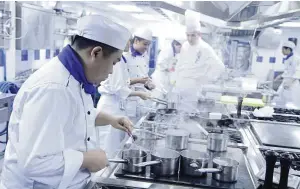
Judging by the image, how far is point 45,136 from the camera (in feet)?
3.02

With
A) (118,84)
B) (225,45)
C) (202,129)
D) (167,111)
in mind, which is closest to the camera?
(202,129)

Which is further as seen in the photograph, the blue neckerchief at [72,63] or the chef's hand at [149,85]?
the chef's hand at [149,85]

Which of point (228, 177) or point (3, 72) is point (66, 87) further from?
point (3, 72)

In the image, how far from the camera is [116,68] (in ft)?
8.92

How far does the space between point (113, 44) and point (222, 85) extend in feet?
9.09

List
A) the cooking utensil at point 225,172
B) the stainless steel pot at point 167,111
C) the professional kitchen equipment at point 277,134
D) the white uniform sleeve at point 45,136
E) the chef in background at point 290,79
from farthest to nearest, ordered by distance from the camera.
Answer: the chef in background at point 290,79
the stainless steel pot at point 167,111
the professional kitchen equipment at point 277,134
the cooking utensil at point 225,172
the white uniform sleeve at point 45,136

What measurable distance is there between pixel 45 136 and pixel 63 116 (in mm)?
89

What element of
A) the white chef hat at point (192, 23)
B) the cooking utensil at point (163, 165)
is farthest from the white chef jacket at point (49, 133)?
the white chef hat at point (192, 23)

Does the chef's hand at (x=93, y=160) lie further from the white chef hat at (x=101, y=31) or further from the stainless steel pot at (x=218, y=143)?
the stainless steel pot at (x=218, y=143)

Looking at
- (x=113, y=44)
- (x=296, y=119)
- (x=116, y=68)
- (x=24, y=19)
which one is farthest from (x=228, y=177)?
(x=24, y=19)

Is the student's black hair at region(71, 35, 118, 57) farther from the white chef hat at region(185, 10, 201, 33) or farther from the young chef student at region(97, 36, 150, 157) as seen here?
the white chef hat at region(185, 10, 201, 33)

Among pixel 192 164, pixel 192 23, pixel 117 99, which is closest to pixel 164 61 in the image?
pixel 192 23

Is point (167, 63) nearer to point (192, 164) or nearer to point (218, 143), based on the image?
point (218, 143)

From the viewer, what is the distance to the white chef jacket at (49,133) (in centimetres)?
92
